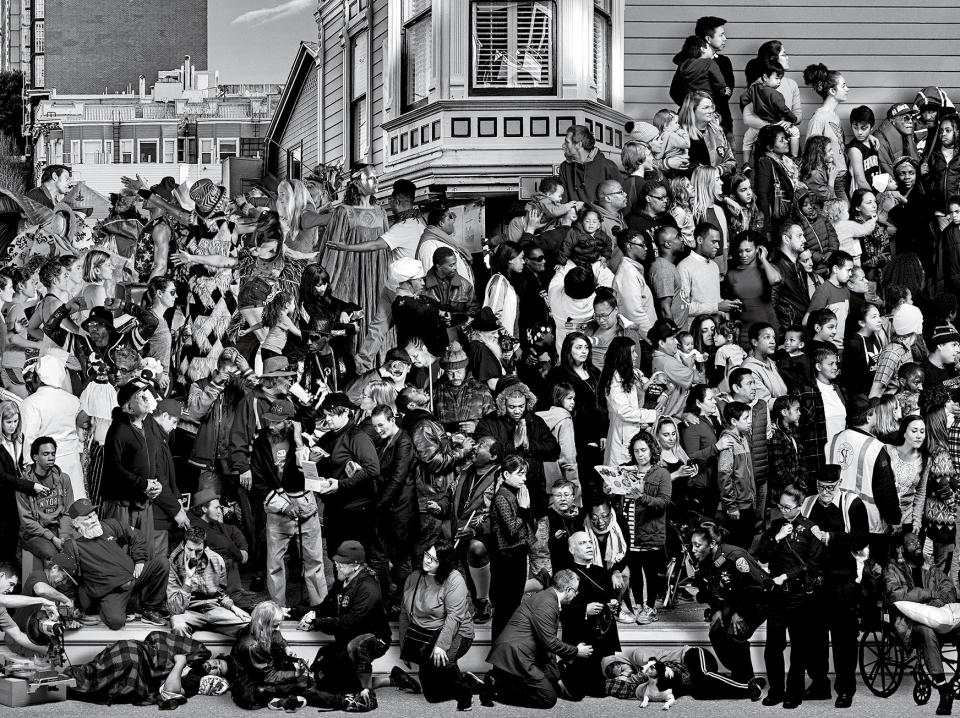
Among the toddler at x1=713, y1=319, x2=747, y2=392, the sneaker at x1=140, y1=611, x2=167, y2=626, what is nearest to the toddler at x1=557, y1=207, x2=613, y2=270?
the toddler at x1=713, y1=319, x2=747, y2=392

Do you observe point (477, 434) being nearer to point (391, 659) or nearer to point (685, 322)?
point (391, 659)

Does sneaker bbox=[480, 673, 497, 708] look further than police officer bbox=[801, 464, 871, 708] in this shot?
No

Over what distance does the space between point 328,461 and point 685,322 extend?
3.84m

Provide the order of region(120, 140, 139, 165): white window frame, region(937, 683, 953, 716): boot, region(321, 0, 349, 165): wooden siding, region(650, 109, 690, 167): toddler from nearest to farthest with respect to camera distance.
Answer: region(937, 683, 953, 716): boot
region(650, 109, 690, 167): toddler
region(321, 0, 349, 165): wooden siding
region(120, 140, 139, 165): white window frame

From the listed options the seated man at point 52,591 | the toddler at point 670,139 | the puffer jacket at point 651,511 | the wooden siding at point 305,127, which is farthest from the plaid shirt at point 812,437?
the wooden siding at point 305,127

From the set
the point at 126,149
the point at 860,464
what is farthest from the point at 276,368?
the point at 126,149

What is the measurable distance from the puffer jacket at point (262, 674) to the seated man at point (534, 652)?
1.37 m

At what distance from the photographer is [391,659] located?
10.8 metres

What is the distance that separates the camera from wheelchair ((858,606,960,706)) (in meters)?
10.5

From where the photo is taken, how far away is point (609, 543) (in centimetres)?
1084

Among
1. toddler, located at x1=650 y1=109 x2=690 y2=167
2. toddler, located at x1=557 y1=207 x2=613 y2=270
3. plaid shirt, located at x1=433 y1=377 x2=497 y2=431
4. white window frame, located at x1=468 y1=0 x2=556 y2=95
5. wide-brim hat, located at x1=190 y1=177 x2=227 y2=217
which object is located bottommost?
plaid shirt, located at x1=433 y1=377 x2=497 y2=431

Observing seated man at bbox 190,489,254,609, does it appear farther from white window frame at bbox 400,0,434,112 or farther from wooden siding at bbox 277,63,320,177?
wooden siding at bbox 277,63,320,177

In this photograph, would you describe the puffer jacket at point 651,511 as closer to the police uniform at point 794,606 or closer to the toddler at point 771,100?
the police uniform at point 794,606

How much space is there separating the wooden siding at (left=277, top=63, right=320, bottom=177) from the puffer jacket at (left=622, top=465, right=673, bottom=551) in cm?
1306
